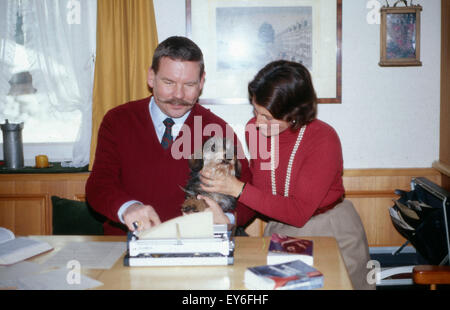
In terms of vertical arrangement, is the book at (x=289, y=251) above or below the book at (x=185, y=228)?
below

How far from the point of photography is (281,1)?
2928 millimetres

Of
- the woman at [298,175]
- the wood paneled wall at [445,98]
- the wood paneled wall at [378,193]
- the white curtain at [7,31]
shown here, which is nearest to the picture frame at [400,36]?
the wood paneled wall at [445,98]

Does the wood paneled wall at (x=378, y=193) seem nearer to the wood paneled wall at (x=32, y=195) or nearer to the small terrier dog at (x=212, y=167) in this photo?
the small terrier dog at (x=212, y=167)

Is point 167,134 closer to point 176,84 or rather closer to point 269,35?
point 176,84

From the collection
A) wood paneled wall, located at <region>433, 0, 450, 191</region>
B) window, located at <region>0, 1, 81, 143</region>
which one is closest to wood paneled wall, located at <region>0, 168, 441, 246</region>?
wood paneled wall, located at <region>433, 0, 450, 191</region>

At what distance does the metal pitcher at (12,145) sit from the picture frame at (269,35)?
138 centimetres

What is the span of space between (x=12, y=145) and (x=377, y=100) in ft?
8.52

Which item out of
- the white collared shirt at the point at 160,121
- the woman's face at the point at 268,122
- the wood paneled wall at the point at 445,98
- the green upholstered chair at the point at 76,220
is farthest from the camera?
the wood paneled wall at the point at 445,98

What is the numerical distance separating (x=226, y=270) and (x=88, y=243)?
0.63 meters

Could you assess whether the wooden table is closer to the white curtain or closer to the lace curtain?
the lace curtain

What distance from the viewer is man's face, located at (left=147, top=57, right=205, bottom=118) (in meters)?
2.03

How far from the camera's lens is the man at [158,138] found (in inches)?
80.4

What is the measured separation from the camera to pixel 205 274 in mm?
1386
